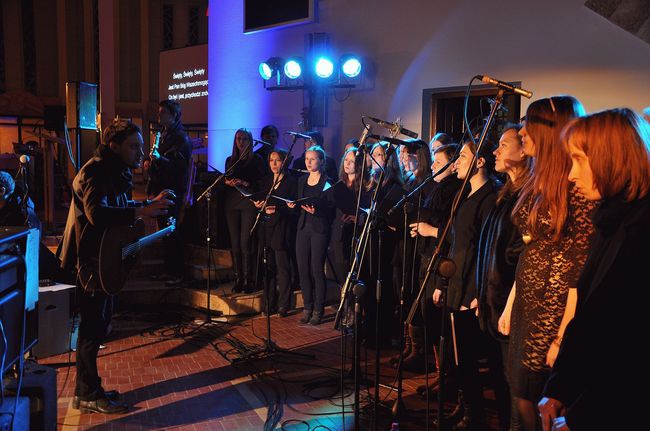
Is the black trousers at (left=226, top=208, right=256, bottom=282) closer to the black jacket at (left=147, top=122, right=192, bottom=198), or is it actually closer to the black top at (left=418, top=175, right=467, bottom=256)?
the black jacket at (left=147, top=122, right=192, bottom=198)

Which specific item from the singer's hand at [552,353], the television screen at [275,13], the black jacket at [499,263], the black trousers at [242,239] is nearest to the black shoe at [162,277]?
the black trousers at [242,239]

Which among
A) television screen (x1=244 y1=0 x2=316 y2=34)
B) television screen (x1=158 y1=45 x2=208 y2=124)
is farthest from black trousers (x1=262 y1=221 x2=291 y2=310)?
television screen (x1=158 y1=45 x2=208 y2=124)

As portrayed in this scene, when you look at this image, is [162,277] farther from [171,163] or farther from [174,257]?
[171,163]

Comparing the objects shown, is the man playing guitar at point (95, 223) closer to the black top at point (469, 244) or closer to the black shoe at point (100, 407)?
the black shoe at point (100, 407)

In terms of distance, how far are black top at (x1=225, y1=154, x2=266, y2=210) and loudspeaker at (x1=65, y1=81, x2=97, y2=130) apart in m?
1.98

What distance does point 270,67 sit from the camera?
350 inches

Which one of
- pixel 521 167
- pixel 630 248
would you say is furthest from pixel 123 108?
pixel 630 248

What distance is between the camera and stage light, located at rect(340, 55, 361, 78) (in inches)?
315

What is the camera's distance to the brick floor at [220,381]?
3.90 metres

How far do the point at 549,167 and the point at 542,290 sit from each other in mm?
564

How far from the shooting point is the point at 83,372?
12.9ft

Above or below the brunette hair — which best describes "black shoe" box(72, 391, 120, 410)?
below

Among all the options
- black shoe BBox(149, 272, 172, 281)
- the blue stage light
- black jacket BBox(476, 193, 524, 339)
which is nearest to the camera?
black jacket BBox(476, 193, 524, 339)

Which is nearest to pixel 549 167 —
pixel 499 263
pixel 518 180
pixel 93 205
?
pixel 518 180
